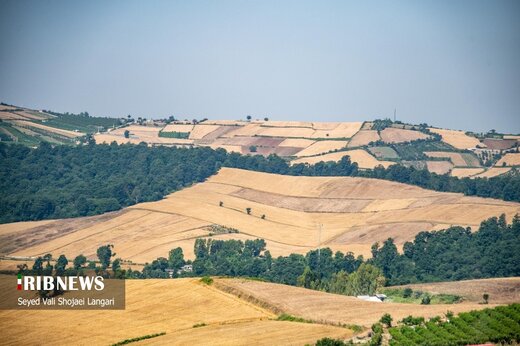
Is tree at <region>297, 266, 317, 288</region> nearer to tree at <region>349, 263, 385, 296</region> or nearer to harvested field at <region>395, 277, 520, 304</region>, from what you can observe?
tree at <region>349, 263, 385, 296</region>

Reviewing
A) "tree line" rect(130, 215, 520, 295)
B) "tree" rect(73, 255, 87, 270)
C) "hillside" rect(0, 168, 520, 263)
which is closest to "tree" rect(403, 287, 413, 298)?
"tree line" rect(130, 215, 520, 295)

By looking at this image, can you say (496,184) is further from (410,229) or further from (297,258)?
(297,258)

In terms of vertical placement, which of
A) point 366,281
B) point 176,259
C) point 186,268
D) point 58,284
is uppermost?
point 58,284

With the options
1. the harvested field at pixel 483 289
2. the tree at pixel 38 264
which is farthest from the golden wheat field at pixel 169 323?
the tree at pixel 38 264

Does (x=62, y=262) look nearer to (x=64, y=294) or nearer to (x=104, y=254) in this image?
(x=104, y=254)

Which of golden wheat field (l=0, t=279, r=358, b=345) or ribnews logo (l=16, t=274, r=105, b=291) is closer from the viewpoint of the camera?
golden wheat field (l=0, t=279, r=358, b=345)

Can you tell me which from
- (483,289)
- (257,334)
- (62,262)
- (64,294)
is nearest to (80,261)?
(62,262)

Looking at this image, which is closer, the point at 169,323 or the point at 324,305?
the point at 169,323

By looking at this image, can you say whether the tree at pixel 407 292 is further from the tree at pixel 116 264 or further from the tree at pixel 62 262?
the tree at pixel 62 262
